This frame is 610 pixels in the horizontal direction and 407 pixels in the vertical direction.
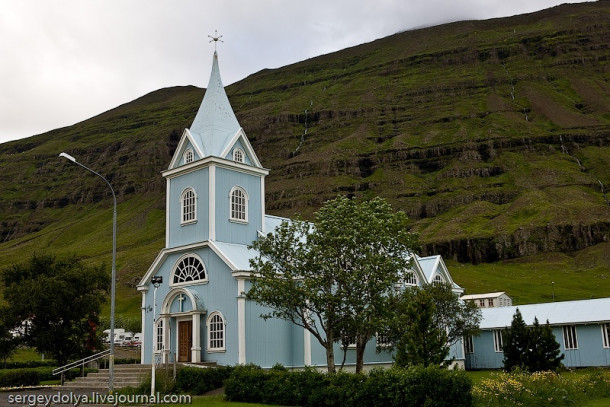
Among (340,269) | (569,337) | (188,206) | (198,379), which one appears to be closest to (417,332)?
(340,269)

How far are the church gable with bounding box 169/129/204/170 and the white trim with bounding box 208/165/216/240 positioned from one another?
5.89ft

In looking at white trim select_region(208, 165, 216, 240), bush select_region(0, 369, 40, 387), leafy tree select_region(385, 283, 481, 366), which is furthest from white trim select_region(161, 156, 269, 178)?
bush select_region(0, 369, 40, 387)

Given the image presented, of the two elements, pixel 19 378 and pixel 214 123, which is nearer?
pixel 19 378

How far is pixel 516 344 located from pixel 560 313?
15.8 metres

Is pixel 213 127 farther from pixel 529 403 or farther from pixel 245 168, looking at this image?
pixel 529 403

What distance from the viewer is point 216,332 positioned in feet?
112

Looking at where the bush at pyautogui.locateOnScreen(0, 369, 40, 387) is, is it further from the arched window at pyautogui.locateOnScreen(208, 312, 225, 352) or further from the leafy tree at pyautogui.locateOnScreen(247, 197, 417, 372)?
the leafy tree at pyautogui.locateOnScreen(247, 197, 417, 372)

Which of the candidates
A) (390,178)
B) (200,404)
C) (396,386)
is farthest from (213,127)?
(390,178)

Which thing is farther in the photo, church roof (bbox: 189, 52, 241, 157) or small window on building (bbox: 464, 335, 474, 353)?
small window on building (bbox: 464, 335, 474, 353)

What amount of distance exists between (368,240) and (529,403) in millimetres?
9652

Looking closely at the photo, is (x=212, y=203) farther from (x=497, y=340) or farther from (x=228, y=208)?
(x=497, y=340)

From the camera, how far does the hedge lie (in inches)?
789

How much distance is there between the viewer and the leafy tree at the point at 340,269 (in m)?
27.4

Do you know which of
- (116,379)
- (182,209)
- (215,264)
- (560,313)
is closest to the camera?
(116,379)
